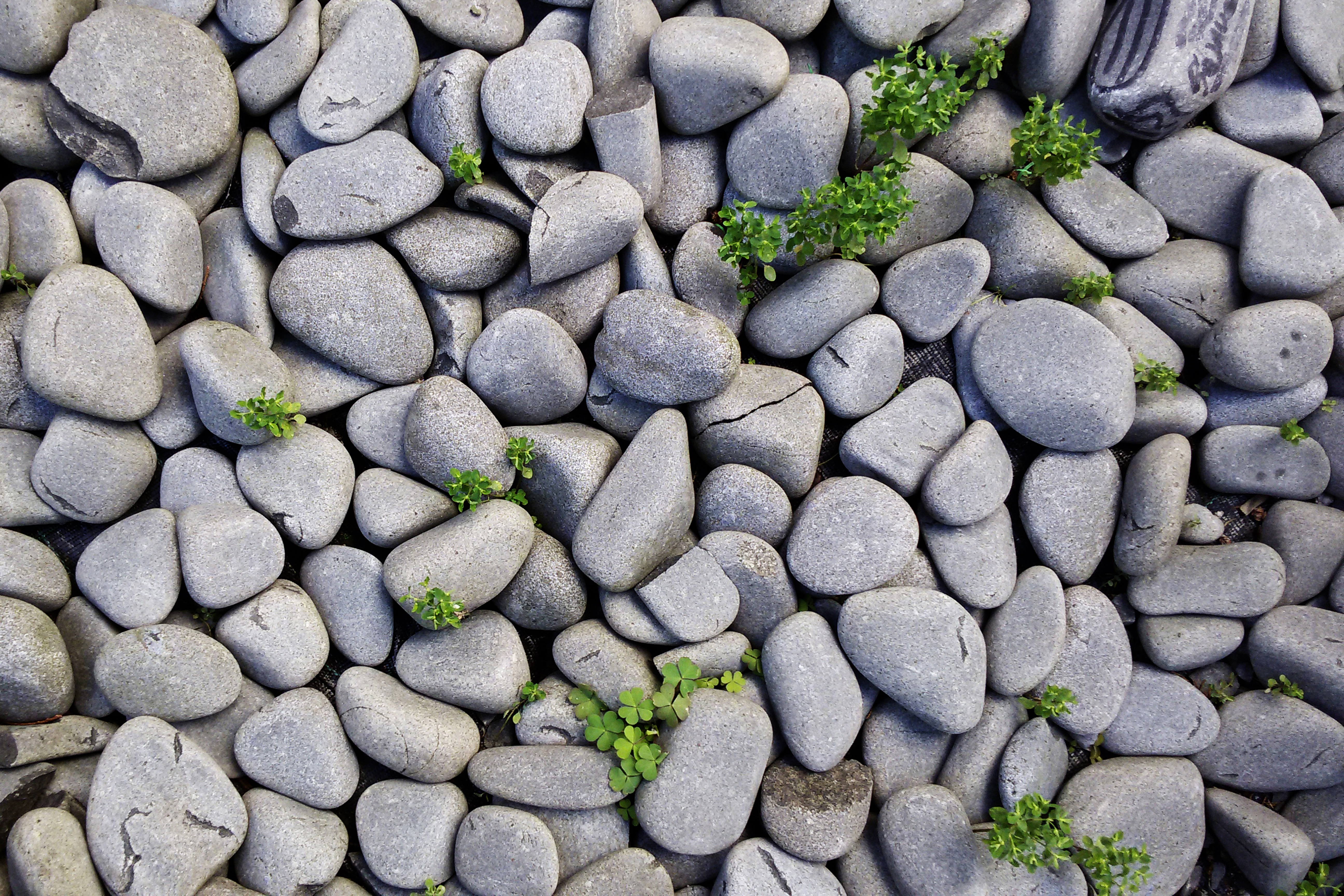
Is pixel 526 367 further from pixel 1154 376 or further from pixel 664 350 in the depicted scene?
pixel 1154 376

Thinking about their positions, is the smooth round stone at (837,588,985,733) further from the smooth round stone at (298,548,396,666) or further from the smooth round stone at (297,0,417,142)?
the smooth round stone at (297,0,417,142)

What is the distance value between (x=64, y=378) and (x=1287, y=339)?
14.4 feet

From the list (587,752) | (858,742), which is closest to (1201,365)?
(858,742)

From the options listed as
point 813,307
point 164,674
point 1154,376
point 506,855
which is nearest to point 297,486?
point 164,674

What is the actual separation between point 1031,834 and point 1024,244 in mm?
2126

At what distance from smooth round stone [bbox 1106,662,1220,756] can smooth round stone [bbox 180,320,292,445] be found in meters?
3.36

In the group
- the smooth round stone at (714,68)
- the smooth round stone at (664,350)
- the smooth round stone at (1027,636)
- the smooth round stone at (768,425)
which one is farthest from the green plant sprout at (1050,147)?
the smooth round stone at (1027,636)

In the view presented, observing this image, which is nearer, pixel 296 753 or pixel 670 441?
pixel 296 753

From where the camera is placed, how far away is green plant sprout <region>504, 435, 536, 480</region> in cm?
295

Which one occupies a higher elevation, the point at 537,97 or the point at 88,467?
the point at 537,97

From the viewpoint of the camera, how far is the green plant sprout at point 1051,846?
2.73 m

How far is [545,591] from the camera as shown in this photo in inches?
118

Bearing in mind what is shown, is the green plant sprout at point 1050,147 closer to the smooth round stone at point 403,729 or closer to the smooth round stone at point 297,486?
the smooth round stone at point 297,486

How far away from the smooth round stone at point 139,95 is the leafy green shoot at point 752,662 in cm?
272
